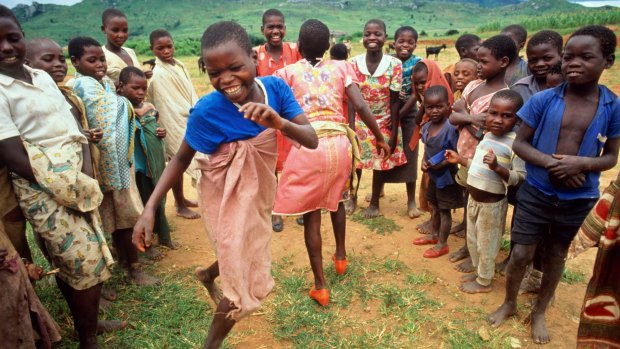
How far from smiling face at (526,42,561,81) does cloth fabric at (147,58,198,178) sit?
121 inches

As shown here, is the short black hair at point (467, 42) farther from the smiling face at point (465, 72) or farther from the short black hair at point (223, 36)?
the short black hair at point (223, 36)

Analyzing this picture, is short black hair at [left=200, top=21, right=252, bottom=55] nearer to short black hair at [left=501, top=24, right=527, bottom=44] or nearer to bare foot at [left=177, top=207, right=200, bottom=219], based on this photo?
bare foot at [left=177, top=207, right=200, bottom=219]

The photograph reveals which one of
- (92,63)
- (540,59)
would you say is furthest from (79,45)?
(540,59)

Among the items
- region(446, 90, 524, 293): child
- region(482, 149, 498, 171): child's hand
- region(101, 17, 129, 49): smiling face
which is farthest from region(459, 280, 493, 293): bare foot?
region(101, 17, 129, 49): smiling face

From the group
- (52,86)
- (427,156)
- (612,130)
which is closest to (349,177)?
(427,156)

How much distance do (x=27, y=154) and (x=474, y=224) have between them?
294 centimetres

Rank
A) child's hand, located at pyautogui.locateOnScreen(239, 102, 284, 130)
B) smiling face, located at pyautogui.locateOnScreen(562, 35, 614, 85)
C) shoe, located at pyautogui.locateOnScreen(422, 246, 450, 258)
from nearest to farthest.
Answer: child's hand, located at pyautogui.locateOnScreen(239, 102, 284, 130), smiling face, located at pyautogui.locateOnScreen(562, 35, 614, 85), shoe, located at pyautogui.locateOnScreen(422, 246, 450, 258)

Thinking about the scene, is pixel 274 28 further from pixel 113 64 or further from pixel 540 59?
pixel 540 59

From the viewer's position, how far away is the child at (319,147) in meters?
2.95

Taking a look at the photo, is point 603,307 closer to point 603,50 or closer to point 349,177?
point 603,50

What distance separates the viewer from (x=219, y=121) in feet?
6.75

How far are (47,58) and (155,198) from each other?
4.75 feet

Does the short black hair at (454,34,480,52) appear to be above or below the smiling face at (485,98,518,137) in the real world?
above

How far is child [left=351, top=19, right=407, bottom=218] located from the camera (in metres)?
4.27
